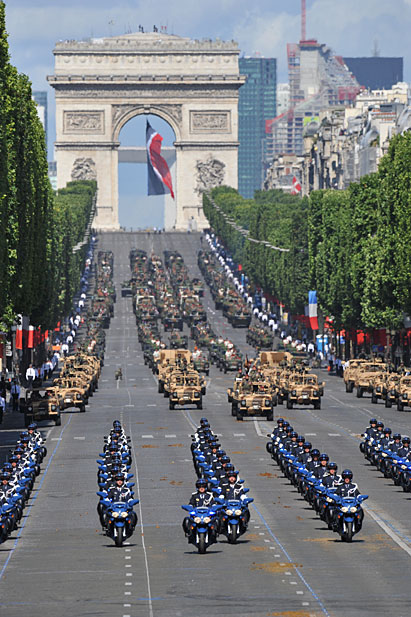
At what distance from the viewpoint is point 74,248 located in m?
194

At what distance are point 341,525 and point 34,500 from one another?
1274 centimetres

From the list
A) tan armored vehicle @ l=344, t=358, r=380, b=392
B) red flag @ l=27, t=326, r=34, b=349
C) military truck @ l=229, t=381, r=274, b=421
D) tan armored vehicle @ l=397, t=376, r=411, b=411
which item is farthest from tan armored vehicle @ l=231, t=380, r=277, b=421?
red flag @ l=27, t=326, r=34, b=349

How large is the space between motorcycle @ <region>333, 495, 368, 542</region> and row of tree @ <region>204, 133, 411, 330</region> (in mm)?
71377

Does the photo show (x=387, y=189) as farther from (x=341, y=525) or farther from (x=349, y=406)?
(x=341, y=525)

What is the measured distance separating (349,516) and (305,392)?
51.7m

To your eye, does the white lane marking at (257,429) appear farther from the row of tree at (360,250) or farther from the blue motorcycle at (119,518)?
the blue motorcycle at (119,518)

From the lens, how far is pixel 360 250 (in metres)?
135

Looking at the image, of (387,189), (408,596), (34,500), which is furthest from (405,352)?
(408,596)

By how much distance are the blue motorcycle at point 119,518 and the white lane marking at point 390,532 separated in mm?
6117

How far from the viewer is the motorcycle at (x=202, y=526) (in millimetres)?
38406

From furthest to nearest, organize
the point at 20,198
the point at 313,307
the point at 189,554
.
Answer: the point at 313,307
the point at 20,198
the point at 189,554

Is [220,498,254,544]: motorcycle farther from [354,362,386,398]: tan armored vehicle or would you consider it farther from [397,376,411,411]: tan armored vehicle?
[354,362,386,398]: tan armored vehicle

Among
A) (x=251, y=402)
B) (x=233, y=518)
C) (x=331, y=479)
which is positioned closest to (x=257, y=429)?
(x=251, y=402)

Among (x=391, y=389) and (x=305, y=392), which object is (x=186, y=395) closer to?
(x=305, y=392)
